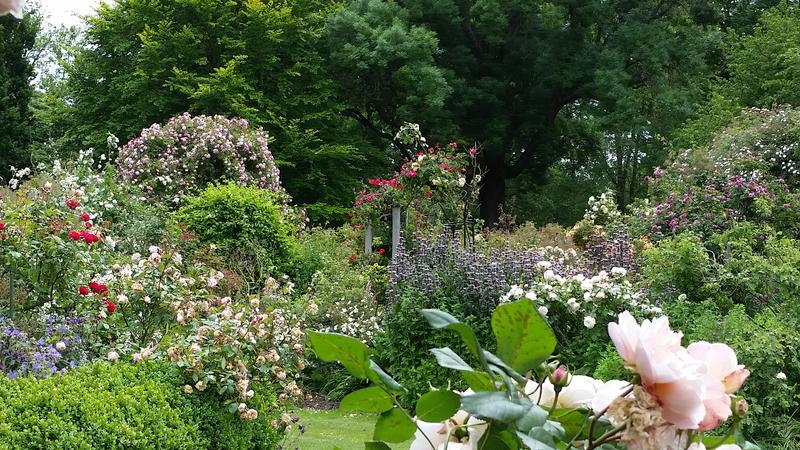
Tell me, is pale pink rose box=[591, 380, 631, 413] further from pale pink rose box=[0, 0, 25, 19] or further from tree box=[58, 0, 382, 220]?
tree box=[58, 0, 382, 220]

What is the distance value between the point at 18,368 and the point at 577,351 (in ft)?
12.0

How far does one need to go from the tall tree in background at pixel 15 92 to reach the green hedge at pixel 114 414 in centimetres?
1742

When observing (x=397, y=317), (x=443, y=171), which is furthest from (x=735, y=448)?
(x=443, y=171)

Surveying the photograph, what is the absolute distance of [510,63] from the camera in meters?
18.1

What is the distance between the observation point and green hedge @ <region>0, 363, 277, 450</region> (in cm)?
294

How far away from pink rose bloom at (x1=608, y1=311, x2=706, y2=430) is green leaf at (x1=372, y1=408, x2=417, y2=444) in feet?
0.79

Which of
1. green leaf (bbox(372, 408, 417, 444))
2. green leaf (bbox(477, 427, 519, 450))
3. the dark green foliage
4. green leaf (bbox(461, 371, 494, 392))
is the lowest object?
the dark green foliage

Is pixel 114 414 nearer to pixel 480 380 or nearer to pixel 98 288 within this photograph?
pixel 98 288

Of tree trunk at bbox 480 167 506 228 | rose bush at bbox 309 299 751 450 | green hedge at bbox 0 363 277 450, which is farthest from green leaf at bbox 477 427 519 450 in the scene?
tree trunk at bbox 480 167 506 228

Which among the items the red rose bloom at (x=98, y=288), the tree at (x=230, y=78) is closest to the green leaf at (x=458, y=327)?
the red rose bloom at (x=98, y=288)

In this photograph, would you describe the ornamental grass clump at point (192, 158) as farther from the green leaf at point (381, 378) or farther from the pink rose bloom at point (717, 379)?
the pink rose bloom at point (717, 379)

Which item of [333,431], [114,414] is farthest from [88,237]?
[333,431]

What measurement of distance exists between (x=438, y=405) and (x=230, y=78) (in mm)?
17024

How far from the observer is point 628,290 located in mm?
5613
